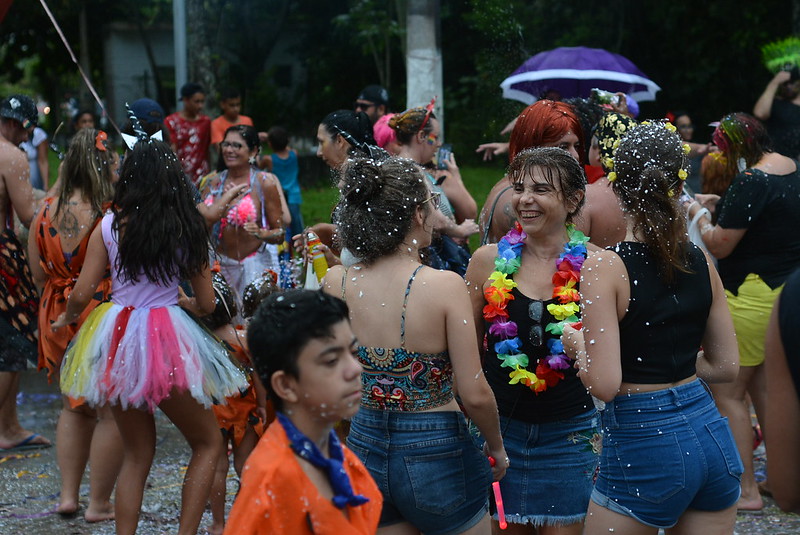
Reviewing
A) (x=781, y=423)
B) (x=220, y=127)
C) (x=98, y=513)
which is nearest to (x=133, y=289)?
(x=98, y=513)

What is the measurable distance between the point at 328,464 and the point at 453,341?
833 mm

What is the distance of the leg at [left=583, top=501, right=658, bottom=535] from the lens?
3152mm

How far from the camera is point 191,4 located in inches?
488

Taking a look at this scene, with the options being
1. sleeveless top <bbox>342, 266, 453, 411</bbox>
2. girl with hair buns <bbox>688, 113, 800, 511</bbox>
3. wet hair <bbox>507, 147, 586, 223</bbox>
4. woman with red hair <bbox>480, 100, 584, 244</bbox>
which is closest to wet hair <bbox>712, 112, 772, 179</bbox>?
girl with hair buns <bbox>688, 113, 800, 511</bbox>

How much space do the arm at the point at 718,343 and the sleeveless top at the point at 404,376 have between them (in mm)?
862

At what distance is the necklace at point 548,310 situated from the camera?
3607 mm

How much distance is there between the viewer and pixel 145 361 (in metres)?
4.33

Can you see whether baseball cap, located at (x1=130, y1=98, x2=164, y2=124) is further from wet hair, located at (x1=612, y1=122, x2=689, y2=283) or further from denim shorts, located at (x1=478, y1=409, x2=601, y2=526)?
wet hair, located at (x1=612, y1=122, x2=689, y2=283)

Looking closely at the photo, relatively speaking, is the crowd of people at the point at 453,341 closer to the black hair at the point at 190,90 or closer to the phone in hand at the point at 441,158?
the phone in hand at the point at 441,158

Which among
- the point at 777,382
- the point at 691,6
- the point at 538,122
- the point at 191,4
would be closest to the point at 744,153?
the point at 538,122

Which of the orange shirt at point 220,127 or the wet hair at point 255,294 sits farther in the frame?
the orange shirt at point 220,127

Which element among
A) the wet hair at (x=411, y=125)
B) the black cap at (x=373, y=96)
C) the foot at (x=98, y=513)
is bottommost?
the foot at (x=98, y=513)

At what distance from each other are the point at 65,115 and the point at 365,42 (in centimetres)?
831

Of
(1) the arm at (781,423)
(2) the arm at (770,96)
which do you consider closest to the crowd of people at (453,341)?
(1) the arm at (781,423)
